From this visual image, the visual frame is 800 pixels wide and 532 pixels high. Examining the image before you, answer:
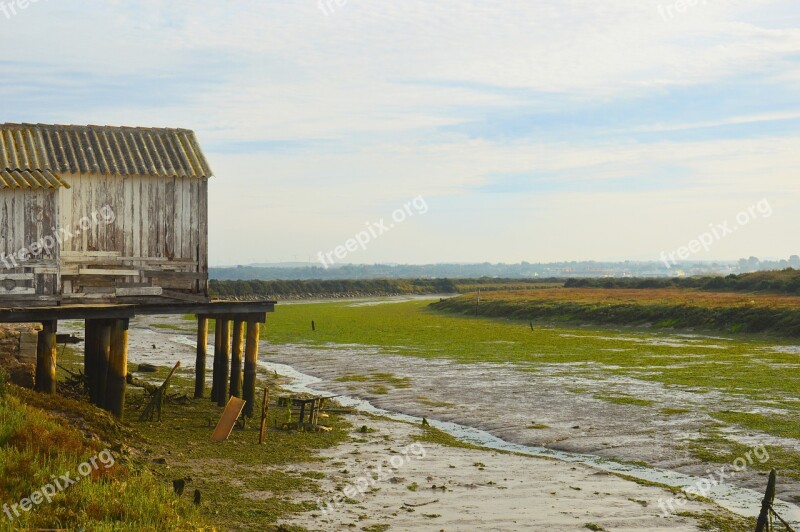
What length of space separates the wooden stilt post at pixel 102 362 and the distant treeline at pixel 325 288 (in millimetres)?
95968

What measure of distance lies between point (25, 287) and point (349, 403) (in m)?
11.6

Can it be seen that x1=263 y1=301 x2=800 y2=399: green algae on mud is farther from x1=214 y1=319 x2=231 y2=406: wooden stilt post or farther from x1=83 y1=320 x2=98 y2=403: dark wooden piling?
x1=83 y1=320 x2=98 y2=403: dark wooden piling

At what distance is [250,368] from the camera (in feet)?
88.7

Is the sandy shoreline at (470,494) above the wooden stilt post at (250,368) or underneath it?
underneath

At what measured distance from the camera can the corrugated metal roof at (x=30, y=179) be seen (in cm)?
2172

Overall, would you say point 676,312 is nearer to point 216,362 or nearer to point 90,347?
point 216,362

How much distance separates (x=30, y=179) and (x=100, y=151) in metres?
2.27

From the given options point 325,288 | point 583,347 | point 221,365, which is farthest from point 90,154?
point 325,288

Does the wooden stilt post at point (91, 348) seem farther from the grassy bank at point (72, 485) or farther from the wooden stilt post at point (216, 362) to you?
the grassy bank at point (72, 485)

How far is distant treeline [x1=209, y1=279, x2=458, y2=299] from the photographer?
432ft

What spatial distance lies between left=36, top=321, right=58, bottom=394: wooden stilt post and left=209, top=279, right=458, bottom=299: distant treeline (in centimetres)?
9674

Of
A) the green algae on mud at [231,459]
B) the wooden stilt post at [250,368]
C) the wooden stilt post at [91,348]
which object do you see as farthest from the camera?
the wooden stilt post at [91,348]

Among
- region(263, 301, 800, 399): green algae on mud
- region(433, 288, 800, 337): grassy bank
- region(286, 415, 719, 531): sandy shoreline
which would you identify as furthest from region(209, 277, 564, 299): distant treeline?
region(286, 415, 719, 531): sandy shoreline

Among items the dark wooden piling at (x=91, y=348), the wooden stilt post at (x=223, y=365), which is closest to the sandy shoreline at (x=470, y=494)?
the wooden stilt post at (x=223, y=365)
